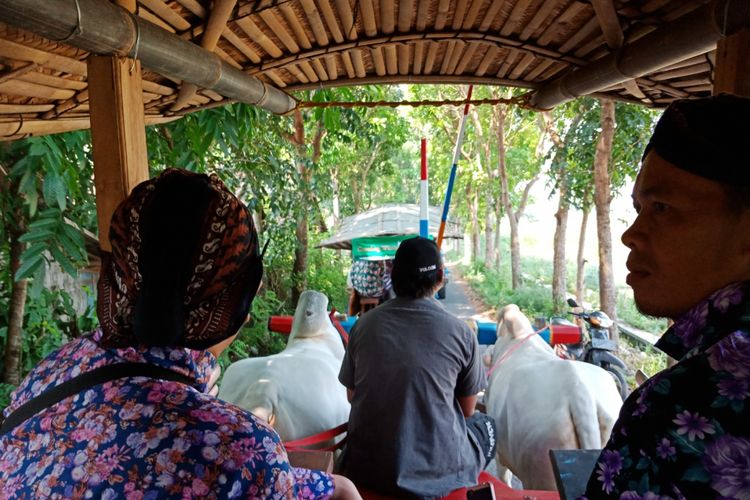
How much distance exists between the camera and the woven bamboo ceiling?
1952 millimetres

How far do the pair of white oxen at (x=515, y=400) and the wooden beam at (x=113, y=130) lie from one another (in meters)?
1.44

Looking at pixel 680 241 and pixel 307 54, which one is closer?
pixel 680 241

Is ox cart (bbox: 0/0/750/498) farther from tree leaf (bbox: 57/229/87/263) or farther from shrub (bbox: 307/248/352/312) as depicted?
shrub (bbox: 307/248/352/312)

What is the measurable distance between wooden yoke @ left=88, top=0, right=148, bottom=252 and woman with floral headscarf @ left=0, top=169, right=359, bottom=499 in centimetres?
70

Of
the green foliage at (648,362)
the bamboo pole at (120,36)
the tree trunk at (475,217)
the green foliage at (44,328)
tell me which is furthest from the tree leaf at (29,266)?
the tree trunk at (475,217)

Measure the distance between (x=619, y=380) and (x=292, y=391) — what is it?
261cm

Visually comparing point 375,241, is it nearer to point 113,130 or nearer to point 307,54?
point 307,54

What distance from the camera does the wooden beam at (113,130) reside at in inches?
67.9

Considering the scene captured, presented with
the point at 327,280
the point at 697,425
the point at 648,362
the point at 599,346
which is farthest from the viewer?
the point at 327,280

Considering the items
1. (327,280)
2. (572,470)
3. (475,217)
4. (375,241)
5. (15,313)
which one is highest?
(475,217)

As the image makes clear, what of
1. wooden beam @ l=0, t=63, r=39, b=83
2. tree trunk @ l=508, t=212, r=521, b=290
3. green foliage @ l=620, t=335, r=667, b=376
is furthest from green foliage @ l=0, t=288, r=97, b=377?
tree trunk @ l=508, t=212, r=521, b=290

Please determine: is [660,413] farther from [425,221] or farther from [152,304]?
[425,221]

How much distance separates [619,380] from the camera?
3.86 m

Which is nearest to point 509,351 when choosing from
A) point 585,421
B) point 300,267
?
point 585,421
